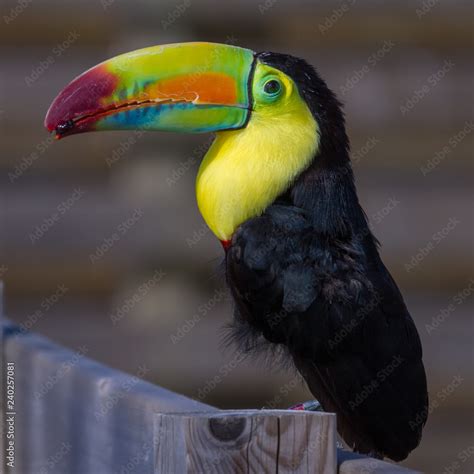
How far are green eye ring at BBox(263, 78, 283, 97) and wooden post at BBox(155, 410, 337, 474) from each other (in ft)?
5.58

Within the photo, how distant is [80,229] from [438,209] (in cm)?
164

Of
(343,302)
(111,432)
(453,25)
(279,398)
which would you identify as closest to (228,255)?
(343,302)

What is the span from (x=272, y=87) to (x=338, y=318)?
686 mm

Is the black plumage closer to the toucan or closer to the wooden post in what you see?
the toucan

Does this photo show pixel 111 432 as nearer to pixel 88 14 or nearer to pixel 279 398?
pixel 279 398

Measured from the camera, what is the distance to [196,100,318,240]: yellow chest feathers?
130 inches

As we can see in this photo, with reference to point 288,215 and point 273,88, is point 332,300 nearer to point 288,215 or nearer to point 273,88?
point 288,215

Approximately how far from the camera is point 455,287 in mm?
5547

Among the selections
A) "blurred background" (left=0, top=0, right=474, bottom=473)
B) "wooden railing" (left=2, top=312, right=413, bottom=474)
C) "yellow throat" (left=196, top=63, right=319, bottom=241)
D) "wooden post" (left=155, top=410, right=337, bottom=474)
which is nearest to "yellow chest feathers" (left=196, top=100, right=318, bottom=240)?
"yellow throat" (left=196, top=63, right=319, bottom=241)

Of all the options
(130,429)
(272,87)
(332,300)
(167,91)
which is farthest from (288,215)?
(130,429)

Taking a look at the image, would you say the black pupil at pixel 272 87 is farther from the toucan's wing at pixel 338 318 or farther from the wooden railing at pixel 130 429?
the wooden railing at pixel 130 429

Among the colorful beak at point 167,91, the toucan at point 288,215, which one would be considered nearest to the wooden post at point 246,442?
the toucan at point 288,215

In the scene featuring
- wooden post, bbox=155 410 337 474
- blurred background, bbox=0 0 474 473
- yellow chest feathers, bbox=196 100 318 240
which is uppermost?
wooden post, bbox=155 410 337 474

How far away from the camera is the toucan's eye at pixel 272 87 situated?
337 cm
